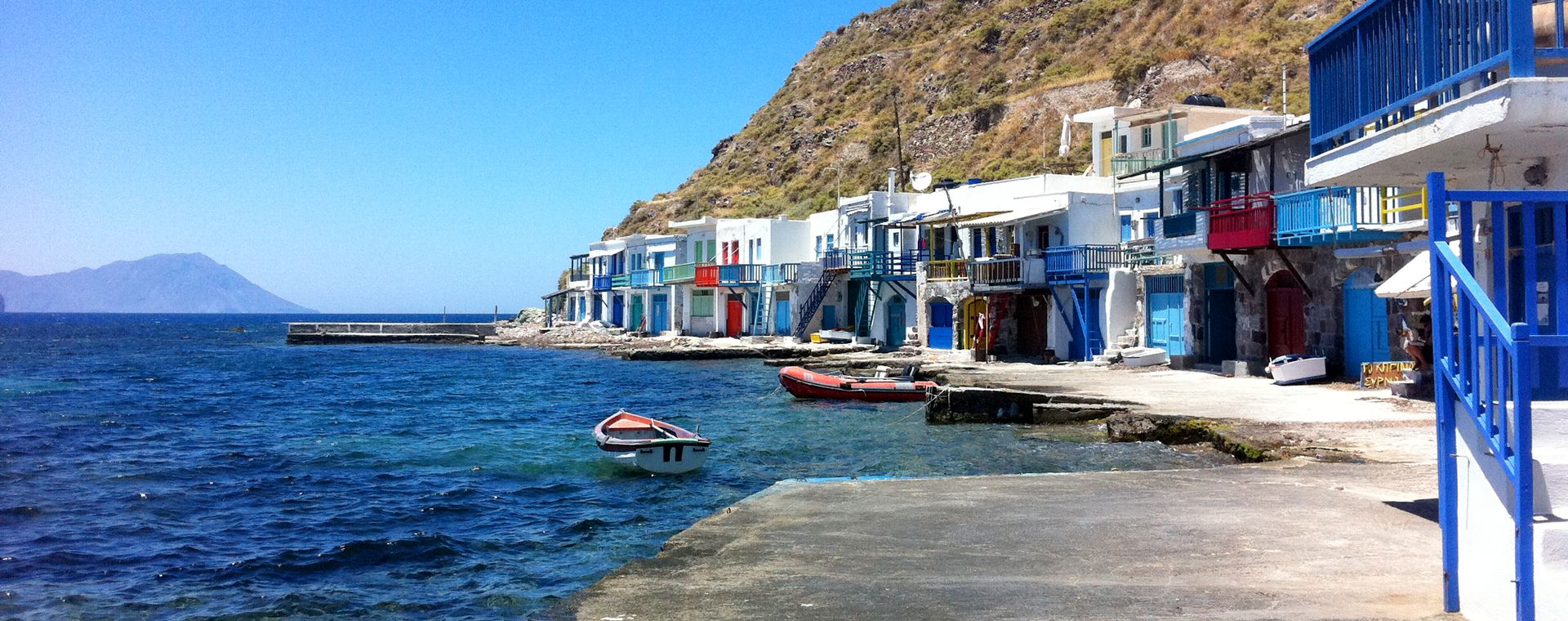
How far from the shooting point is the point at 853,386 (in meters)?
30.4

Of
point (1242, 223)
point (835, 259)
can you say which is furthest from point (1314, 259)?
point (835, 259)

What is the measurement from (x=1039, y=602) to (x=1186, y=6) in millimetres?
82439

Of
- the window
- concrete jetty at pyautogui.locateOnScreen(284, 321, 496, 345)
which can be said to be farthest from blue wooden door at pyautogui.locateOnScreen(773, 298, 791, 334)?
concrete jetty at pyautogui.locateOnScreen(284, 321, 496, 345)

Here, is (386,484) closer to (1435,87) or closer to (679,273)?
(1435,87)

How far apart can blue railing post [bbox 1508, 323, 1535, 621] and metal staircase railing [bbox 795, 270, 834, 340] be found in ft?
160

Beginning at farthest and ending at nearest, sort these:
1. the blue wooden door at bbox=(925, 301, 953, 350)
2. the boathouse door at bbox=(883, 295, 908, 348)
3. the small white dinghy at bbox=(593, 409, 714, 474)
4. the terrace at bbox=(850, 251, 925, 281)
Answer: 1. the boathouse door at bbox=(883, 295, 908, 348)
2. the terrace at bbox=(850, 251, 925, 281)
3. the blue wooden door at bbox=(925, 301, 953, 350)
4. the small white dinghy at bbox=(593, 409, 714, 474)

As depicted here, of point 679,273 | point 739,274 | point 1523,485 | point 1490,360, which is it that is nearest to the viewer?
point 1523,485

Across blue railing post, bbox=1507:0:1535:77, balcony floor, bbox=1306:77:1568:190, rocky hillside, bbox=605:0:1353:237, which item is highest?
rocky hillside, bbox=605:0:1353:237

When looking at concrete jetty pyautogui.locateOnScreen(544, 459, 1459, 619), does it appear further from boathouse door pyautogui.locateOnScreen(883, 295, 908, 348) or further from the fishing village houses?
boathouse door pyautogui.locateOnScreen(883, 295, 908, 348)

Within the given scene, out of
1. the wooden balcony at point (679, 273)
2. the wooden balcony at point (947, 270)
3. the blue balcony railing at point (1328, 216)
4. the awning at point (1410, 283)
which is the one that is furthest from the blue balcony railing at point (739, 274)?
the awning at point (1410, 283)

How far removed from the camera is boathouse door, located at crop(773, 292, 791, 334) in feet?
192

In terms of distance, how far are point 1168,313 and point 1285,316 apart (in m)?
5.68

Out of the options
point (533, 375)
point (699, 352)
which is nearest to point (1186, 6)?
point (699, 352)

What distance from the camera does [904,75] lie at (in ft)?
369
